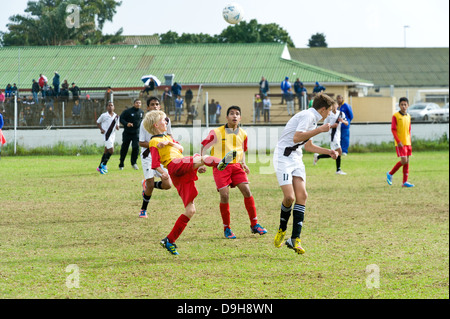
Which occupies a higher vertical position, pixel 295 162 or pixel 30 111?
pixel 30 111

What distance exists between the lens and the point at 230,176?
9.74 m

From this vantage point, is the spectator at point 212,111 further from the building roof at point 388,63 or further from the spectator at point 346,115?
the building roof at point 388,63

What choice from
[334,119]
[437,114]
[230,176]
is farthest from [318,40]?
[230,176]

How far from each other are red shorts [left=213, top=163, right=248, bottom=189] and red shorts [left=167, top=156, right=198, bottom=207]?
1621 millimetres

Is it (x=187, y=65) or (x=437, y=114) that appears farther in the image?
(x=437, y=114)

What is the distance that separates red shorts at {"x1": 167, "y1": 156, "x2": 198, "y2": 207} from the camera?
7.70 metres

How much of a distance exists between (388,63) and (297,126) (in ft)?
226

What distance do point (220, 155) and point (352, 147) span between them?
21.0 metres

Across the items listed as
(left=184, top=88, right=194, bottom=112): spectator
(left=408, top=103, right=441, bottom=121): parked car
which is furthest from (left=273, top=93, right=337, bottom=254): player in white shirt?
(left=408, top=103, right=441, bottom=121): parked car

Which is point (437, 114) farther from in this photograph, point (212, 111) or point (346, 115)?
point (346, 115)

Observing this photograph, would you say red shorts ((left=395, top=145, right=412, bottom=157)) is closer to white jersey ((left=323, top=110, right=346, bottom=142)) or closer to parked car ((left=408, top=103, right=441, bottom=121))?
white jersey ((left=323, top=110, right=346, bottom=142))

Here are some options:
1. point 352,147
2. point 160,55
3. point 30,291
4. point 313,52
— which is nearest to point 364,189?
point 30,291

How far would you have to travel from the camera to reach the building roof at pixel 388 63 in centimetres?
7006
